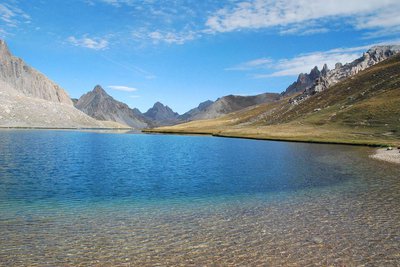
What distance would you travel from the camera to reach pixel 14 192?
1417 inches

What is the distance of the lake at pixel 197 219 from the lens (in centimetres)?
2005

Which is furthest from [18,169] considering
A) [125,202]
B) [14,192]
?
[125,202]

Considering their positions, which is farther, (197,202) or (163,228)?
(197,202)

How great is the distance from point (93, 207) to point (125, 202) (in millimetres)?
3323

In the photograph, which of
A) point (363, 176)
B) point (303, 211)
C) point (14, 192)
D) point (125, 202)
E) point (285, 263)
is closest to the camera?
point (285, 263)

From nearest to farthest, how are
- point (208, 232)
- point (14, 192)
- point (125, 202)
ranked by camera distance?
point (208, 232) < point (125, 202) < point (14, 192)

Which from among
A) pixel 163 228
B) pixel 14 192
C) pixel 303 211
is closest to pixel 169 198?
pixel 163 228

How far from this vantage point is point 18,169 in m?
52.0

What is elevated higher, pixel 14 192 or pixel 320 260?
pixel 14 192

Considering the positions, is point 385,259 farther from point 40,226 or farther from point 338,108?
point 338,108

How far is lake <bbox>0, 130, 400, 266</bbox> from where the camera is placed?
2005 centimetres

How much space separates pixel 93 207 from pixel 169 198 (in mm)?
7799

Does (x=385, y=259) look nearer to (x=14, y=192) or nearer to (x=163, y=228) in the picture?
(x=163, y=228)

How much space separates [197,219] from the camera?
2788cm
